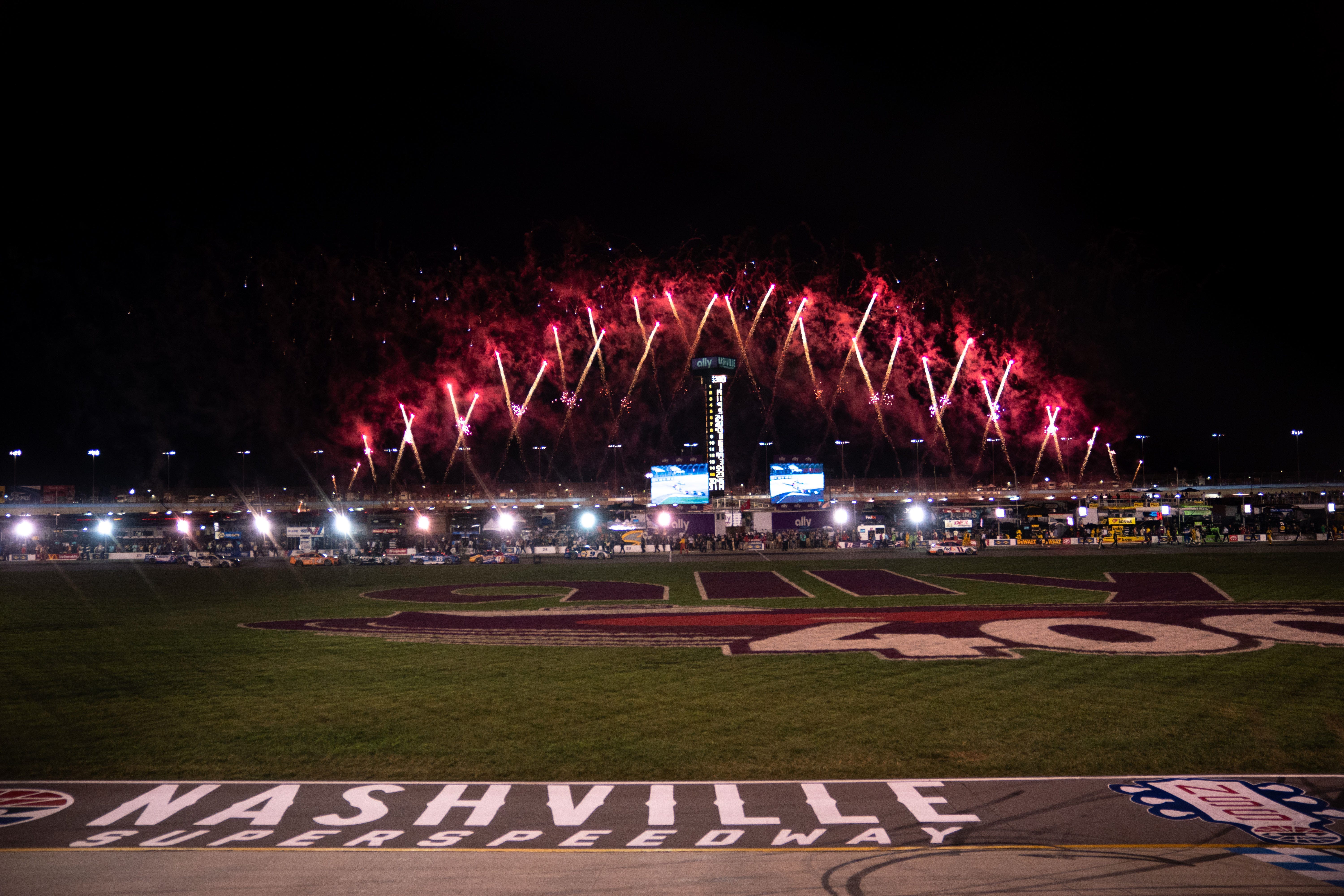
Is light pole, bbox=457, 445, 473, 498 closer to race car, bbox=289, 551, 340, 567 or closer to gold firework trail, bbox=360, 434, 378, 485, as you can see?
gold firework trail, bbox=360, 434, 378, 485

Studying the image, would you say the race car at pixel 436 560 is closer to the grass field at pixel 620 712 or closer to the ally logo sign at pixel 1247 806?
the grass field at pixel 620 712

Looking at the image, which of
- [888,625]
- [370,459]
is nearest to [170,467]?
[370,459]

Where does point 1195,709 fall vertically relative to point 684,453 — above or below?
below

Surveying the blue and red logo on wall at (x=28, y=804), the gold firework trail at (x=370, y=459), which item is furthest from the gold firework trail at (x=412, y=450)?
the blue and red logo on wall at (x=28, y=804)

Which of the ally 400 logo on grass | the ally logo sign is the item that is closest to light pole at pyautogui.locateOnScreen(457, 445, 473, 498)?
the ally 400 logo on grass

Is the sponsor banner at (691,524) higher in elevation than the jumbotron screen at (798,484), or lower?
lower

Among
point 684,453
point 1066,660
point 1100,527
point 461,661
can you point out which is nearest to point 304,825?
point 461,661

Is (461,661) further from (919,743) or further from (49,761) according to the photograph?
(919,743)
